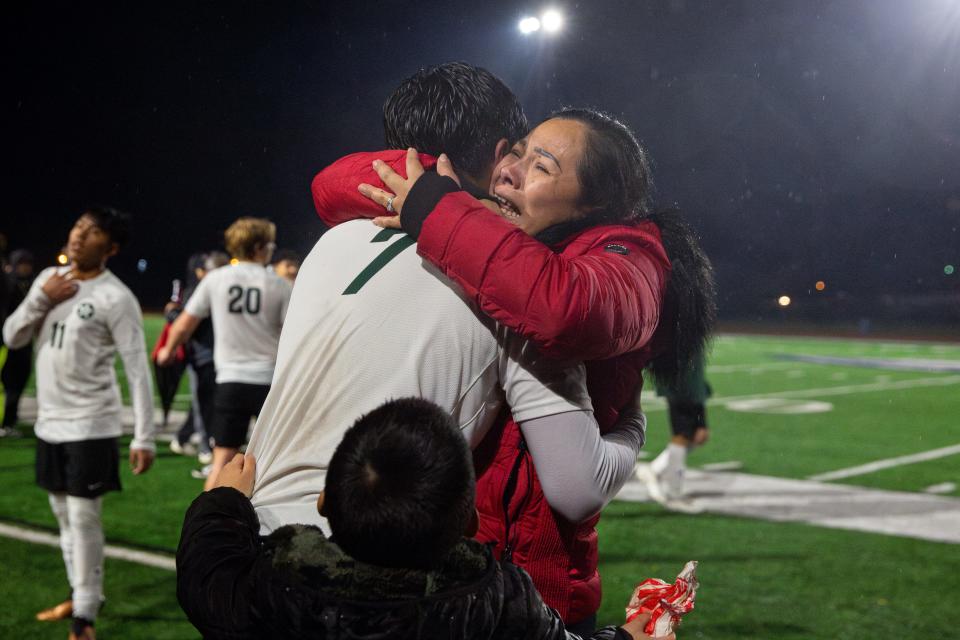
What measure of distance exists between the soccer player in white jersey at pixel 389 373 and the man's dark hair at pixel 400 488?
4.5 inches

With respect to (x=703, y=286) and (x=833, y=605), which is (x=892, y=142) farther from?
(x=703, y=286)

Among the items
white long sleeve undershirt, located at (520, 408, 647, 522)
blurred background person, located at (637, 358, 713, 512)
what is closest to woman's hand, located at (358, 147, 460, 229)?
white long sleeve undershirt, located at (520, 408, 647, 522)

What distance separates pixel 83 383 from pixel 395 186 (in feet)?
12.5

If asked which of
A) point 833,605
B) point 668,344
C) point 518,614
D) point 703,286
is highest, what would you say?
point 703,286

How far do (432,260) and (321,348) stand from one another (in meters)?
0.27

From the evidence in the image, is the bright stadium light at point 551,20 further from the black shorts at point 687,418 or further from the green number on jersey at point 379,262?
the green number on jersey at point 379,262

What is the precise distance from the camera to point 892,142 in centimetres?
5619

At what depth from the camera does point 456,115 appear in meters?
1.69

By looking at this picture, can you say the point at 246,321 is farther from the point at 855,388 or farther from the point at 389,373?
the point at 855,388

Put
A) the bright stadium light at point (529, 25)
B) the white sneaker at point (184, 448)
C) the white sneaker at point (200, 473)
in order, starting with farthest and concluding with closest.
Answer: the bright stadium light at point (529, 25) < the white sneaker at point (184, 448) < the white sneaker at point (200, 473)

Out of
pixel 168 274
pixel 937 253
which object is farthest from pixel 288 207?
pixel 937 253

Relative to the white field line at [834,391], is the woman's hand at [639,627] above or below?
above

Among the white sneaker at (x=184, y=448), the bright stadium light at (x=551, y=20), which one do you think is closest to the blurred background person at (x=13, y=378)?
the white sneaker at (x=184, y=448)

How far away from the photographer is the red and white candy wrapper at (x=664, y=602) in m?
1.69
